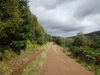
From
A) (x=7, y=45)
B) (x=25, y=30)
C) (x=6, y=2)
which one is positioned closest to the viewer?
(x=6, y=2)

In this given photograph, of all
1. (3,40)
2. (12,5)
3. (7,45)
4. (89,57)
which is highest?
(12,5)

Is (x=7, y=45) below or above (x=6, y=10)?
below

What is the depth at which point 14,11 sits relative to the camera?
6.31 meters

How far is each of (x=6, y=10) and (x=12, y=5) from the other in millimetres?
697

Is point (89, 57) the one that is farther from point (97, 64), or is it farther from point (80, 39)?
point (80, 39)

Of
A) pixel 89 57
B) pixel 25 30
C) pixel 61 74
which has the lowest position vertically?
pixel 61 74

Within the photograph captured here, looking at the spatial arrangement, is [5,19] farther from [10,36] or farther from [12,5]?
[10,36]

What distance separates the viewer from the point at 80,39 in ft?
76.2

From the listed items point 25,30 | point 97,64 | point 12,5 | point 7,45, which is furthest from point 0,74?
point 97,64

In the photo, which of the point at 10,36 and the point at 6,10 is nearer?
the point at 6,10

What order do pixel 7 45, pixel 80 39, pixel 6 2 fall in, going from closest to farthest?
pixel 6 2, pixel 7 45, pixel 80 39

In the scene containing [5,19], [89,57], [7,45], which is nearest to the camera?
[5,19]

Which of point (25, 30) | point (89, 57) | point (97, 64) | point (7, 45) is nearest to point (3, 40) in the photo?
point (7, 45)

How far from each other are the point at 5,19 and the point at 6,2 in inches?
57.8
